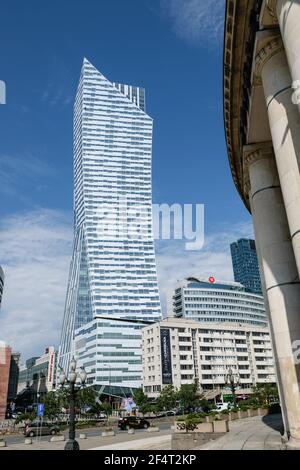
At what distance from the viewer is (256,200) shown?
19828mm

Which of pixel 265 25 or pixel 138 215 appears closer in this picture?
pixel 265 25

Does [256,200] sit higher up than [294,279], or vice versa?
[256,200]

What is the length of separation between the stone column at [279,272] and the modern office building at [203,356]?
3560 inches

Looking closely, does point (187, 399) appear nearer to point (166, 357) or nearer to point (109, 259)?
point (166, 357)

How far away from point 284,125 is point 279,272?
23.5 ft

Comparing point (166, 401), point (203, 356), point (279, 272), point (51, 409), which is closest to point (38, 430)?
point (51, 409)

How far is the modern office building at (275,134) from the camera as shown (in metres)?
12.3

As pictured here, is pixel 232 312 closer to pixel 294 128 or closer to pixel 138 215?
pixel 138 215

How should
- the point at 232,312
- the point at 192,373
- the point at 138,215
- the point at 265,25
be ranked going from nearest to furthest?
the point at 265,25 → the point at 192,373 → the point at 232,312 → the point at 138,215

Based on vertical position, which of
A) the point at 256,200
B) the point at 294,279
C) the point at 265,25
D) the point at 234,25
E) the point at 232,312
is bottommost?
the point at 294,279

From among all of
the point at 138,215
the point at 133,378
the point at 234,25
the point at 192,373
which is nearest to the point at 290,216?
the point at 234,25

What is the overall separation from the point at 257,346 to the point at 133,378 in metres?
43.3

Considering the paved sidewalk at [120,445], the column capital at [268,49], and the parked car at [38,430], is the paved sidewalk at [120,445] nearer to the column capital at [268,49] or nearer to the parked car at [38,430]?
the parked car at [38,430]

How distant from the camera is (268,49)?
14.6m
